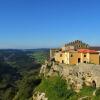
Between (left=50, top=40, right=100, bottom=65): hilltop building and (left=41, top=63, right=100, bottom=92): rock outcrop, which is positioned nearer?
(left=41, top=63, right=100, bottom=92): rock outcrop

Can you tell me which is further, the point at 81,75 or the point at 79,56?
the point at 79,56

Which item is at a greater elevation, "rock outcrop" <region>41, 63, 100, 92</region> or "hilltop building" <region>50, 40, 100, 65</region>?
"hilltop building" <region>50, 40, 100, 65</region>

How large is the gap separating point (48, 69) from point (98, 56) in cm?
1773

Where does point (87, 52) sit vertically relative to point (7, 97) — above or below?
above

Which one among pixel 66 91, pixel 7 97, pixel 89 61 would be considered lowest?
pixel 7 97

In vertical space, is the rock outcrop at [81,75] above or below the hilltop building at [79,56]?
below

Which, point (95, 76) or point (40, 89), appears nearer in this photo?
point (95, 76)

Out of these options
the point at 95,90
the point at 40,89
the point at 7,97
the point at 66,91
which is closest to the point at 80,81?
the point at 66,91

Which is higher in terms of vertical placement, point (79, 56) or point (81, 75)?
point (79, 56)

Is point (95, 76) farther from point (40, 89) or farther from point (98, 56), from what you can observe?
point (40, 89)

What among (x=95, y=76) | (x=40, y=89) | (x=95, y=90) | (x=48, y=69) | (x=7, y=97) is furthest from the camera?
(x=7, y=97)

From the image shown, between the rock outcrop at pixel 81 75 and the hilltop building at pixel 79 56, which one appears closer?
the rock outcrop at pixel 81 75

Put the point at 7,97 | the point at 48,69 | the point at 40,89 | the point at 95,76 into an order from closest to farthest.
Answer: the point at 95,76
the point at 40,89
the point at 48,69
the point at 7,97

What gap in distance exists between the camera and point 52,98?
65.1 metres
